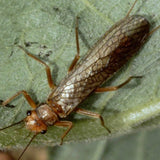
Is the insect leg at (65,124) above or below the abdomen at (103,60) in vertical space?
→ below

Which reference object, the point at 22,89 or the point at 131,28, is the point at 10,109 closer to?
the point at 22,89

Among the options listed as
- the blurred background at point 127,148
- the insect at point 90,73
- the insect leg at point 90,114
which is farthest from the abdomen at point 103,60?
the blurred background at point 127,148

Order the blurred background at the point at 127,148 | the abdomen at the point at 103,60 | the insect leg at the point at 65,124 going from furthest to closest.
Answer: the blurred background at the point at 127,148 → the insect leg at the point at 65,124 → the abdomen at the point at 103,60

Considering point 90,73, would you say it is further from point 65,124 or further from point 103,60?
point 65,124

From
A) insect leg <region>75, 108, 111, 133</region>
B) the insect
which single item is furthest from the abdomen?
insect leg <region>75, 108, 111, 133</region>

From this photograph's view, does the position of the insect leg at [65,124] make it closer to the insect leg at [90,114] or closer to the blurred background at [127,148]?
the insect leg at [90,114]

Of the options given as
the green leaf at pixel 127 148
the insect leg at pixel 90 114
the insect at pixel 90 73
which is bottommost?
the green leaf at pixel 127 148

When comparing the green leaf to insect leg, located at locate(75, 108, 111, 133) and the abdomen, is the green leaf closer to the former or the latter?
insect leg, located at locate(75, 108, 111, 133)
